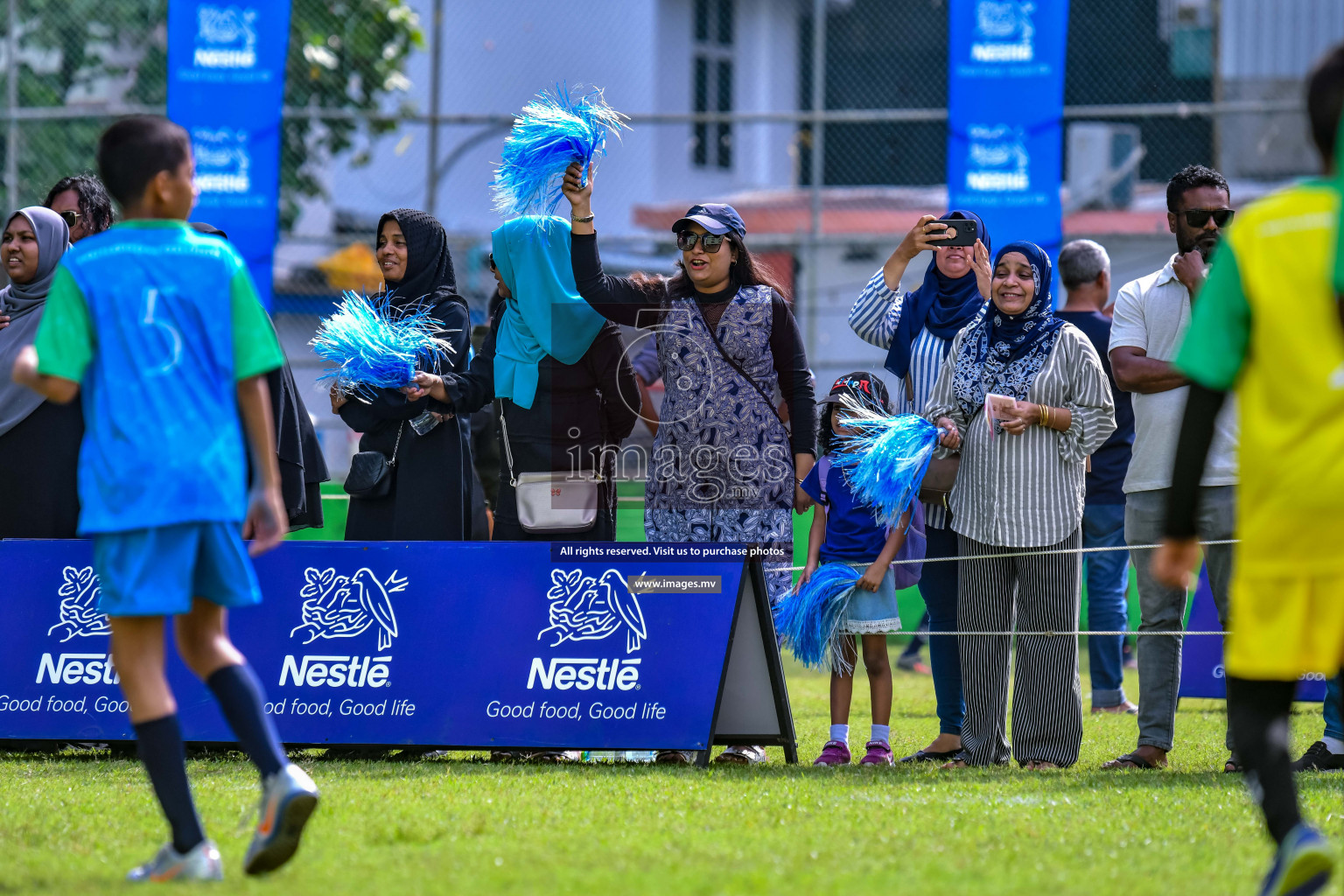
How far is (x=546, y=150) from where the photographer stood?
623 cm

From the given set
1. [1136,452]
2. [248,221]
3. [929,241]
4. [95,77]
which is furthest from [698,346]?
[95,77]

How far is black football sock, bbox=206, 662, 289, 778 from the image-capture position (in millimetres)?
3801

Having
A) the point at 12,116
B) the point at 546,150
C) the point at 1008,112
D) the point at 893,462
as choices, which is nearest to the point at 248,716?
the point at 893,462

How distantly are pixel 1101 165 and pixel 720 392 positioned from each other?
12.0 metres

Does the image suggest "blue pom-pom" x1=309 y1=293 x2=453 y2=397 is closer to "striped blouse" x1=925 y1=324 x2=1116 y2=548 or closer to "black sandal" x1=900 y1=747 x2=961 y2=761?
"striped blouse" x1=925 y1=324 x2=1116 y2=548

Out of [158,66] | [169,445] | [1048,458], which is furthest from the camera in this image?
[158,66]

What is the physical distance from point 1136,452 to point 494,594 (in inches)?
105

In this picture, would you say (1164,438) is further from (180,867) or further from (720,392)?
(180,867)

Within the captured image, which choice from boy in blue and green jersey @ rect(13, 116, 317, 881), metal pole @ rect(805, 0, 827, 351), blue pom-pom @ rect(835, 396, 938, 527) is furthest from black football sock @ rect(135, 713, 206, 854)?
metal pole @ rect(805, 0, 827, 351)

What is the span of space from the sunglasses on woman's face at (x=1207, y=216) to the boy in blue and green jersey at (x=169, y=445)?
3.83 metres

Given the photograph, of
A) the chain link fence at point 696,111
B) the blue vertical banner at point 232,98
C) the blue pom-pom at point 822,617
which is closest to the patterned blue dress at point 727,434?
the blue pom-pom at point 822,617

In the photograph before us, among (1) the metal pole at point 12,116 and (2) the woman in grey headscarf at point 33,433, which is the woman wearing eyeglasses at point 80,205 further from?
(1) the metal pole at point 12,116

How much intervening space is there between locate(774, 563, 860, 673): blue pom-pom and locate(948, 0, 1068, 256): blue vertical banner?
5074 mm

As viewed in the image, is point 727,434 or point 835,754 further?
point 727,434
